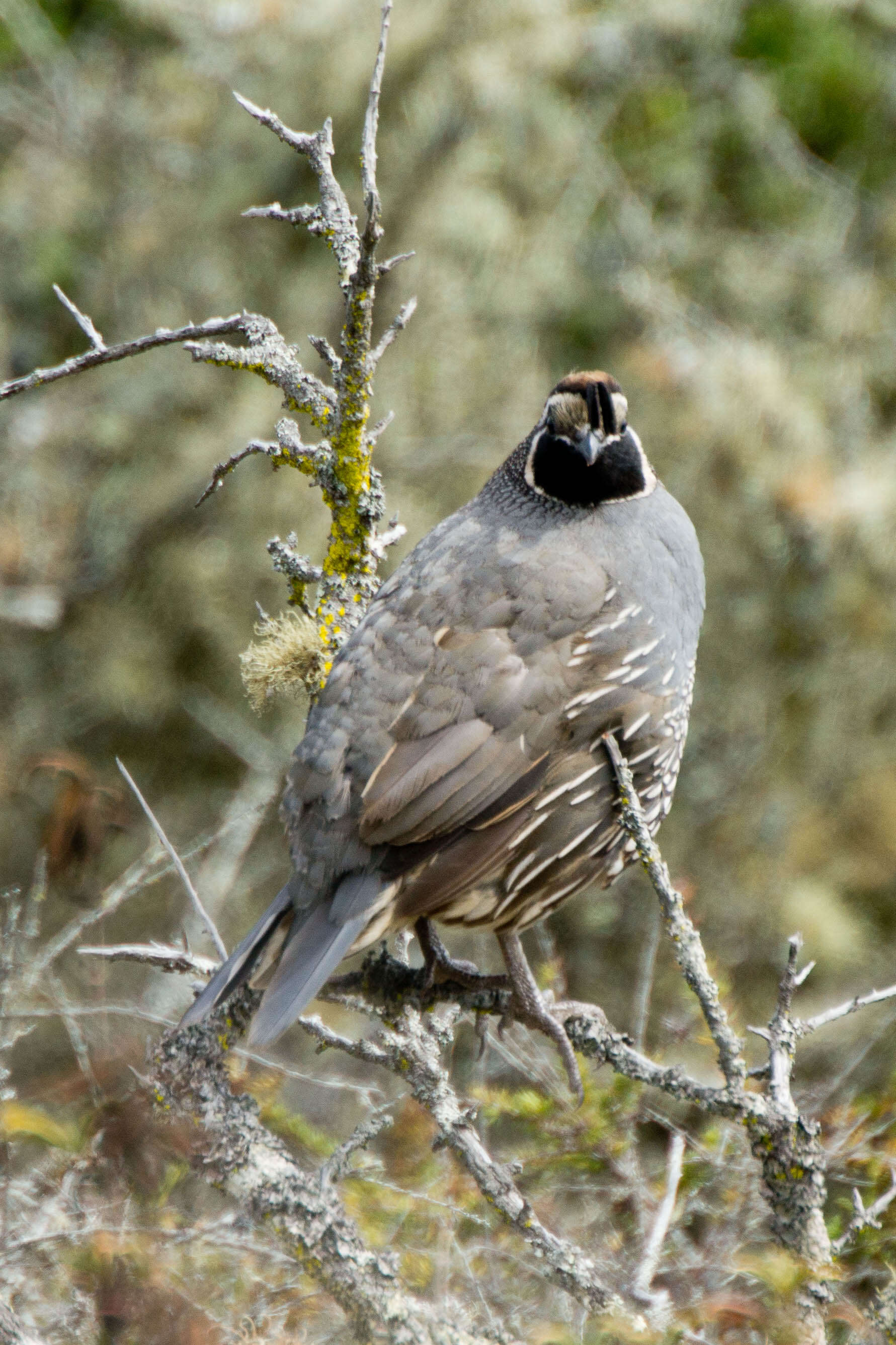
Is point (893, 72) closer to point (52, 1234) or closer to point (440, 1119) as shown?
point (440, 1119)

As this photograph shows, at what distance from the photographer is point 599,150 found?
7840mm

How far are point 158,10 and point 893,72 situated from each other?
4532 millimetres

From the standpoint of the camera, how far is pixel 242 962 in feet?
9.43

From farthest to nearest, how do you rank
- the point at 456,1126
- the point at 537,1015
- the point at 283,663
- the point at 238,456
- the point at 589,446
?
the point at 589,446, the point at 283,663, the point at 238,456, the point at 537,1015, the point at 456,1126

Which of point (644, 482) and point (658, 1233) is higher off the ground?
point (644, 482)

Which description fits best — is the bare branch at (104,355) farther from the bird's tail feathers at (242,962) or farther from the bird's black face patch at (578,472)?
the bird's tail feathers at (242,962)

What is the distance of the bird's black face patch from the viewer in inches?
143

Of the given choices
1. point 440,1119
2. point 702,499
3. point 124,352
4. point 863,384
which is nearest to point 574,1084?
point 440,1119

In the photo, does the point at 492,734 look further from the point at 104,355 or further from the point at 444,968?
the point at 104,355

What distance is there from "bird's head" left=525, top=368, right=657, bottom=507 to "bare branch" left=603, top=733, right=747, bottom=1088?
128cm

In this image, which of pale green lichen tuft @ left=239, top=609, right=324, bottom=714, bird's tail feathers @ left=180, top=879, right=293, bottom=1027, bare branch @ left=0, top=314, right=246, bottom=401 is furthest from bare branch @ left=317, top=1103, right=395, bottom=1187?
bare branch @ left=0, top=314, right=246, bottom=401

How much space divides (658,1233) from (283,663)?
5.29ft

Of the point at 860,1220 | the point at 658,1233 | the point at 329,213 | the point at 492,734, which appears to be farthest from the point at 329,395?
the point at 860,1220

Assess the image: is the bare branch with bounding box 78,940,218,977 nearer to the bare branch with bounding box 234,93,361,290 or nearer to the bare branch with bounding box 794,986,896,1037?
the bare branch with bounding box 794,986,896,1037
